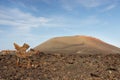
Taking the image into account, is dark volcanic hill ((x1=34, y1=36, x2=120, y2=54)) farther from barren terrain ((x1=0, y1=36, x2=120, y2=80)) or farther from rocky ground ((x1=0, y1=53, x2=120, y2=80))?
rocky ground ((x1=0, y1=53, x2=120, y2=80))

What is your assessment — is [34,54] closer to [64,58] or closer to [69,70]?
[64,58]

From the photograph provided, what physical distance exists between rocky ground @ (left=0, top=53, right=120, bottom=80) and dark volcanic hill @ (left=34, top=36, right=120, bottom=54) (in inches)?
35.1

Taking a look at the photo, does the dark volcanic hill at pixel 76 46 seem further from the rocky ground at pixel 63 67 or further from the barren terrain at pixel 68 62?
the rocky ground at pixel 63 67

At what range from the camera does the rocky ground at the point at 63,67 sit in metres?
11.4

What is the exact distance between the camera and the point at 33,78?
11156mm

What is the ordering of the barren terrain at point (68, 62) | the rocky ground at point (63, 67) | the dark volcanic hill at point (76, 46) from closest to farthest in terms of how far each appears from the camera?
the rocky ground at point (63, 67) → the barren terrain at point (68, 62) → the dark volcanic hill at point (76, 46)

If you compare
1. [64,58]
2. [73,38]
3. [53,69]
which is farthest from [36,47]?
[53,69]

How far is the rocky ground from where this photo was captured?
11417 millimetres

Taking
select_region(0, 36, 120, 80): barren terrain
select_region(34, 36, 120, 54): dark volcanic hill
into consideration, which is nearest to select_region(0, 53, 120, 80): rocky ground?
select_region(0, 36, 120, 80): barren terrain

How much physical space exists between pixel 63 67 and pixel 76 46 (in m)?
3.71

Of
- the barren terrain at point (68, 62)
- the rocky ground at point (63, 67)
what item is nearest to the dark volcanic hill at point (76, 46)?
the barren terrain at point (68, 62)

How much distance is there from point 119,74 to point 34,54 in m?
5.14

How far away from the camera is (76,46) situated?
1628 centimetres

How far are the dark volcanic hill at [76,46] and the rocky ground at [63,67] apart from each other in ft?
2.92
